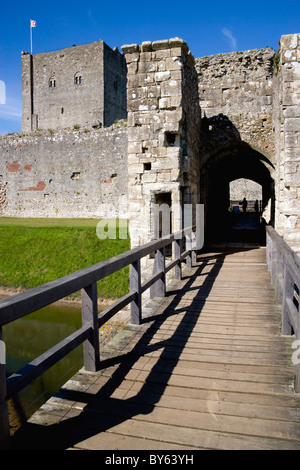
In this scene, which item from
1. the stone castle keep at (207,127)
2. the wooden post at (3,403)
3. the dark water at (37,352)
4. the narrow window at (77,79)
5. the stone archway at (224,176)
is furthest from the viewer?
the narrow window at (77,79)

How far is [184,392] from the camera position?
2.66m

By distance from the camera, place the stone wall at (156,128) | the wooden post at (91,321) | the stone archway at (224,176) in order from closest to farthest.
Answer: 1. the wooden post at (91,321)
2. the stone wall at (156,128)
3. the stone archway at (224,176)

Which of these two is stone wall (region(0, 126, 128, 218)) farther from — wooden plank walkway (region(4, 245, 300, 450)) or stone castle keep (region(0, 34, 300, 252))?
wooden plank walkway (region(4, 245, 300, 450))

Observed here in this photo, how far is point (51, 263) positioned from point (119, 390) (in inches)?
393

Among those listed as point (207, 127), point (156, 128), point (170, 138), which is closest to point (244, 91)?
point (207, 127)

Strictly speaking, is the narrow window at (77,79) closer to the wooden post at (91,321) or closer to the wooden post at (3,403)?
the wooden post at (91,321)

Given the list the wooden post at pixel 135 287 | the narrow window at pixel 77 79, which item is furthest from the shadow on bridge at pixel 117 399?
the narrow window at pixel 77 79

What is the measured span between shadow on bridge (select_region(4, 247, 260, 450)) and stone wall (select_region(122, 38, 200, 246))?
287 cm

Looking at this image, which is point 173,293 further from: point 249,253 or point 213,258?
point 249,253

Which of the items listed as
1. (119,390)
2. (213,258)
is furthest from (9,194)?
(119,390)

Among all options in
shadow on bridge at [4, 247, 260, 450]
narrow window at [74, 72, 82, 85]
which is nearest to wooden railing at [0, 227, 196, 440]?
shadow on bridge at [4, 247, 260, 450]

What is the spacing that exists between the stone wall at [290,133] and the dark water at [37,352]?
424 centimetres

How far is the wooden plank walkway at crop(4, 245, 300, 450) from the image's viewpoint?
7.04ft

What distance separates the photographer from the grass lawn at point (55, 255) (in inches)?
446
